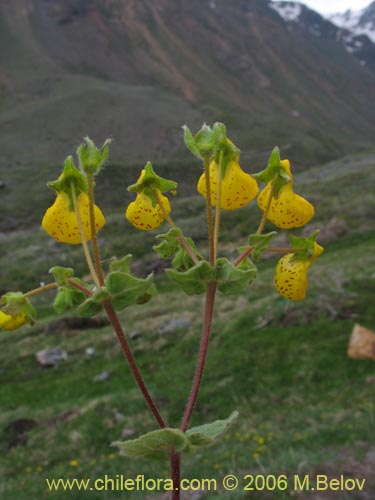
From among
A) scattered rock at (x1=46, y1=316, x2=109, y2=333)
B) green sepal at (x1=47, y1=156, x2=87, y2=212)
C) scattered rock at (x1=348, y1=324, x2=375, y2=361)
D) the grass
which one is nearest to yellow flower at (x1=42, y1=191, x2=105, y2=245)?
green sepal at (x1=47, y1=156, x2=87, y2=212)

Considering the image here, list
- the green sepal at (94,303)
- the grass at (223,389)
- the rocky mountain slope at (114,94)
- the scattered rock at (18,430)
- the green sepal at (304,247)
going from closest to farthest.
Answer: the green sepal at (94,303) < the green sepal at (304,247) < the grass at (223,389) < the scattered rock at (18,430) < the rocky mountain slope at (114,94)

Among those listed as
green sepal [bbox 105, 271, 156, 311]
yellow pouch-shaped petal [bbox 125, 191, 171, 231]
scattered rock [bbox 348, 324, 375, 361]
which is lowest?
scattered rock [bbox 348, 324, 375, 361]

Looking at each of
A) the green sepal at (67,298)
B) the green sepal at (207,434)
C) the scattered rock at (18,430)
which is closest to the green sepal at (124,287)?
the green sepal at (67,298)

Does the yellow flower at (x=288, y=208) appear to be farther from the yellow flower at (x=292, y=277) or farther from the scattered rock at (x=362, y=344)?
the scattered rock at (x=362, y=344)

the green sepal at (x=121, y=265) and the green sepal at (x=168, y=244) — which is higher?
the green sepal at (x=168, y=244)

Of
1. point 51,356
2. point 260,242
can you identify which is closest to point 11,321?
point 260,242

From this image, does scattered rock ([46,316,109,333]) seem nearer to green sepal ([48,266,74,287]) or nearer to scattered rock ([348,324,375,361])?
scattered rock ([348,324,375,361])

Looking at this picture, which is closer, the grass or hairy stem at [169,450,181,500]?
hairy stem at [169,450,181,500]
